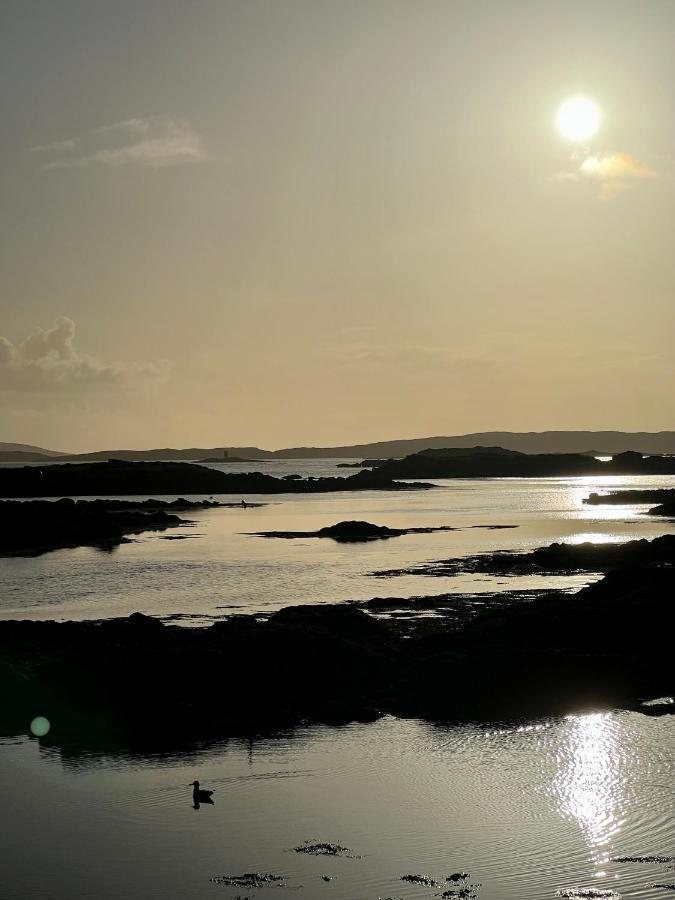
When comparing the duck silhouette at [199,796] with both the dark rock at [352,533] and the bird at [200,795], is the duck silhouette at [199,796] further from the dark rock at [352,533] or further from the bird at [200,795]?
the dark rock at [352,533]

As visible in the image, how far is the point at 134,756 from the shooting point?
18.1 m

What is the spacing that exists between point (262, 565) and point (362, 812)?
34517 mm

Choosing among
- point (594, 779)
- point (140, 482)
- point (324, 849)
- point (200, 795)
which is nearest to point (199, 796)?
point (200, 795)

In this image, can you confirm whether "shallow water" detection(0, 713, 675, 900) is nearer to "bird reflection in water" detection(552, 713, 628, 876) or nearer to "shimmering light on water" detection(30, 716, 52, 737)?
"bird reflection in water" detection(552, 713, 628, 876)

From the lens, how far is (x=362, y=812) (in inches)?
601

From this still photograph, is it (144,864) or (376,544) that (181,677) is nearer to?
(144,864)

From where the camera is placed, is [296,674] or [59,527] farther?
[59,527]

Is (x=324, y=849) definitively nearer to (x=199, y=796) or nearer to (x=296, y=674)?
(x=199, y=796)

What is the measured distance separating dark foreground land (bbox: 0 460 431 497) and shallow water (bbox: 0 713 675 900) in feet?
379

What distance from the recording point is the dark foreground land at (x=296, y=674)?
20062 millimetres

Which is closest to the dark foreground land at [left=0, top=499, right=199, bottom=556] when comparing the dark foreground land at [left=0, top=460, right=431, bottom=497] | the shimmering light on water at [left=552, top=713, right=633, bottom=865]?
the shimmering light on water at [left=552, top=713, right=633, bottom=865]

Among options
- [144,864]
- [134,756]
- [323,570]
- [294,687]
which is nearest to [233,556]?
[323,570]

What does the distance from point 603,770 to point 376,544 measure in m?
44.5

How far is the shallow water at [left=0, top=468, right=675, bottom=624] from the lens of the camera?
36.5m
